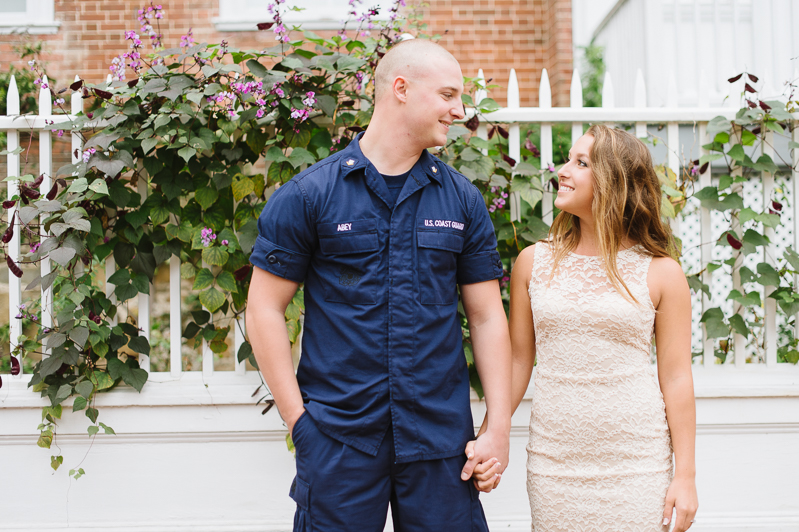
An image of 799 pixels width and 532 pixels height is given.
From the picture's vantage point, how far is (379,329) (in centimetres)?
157

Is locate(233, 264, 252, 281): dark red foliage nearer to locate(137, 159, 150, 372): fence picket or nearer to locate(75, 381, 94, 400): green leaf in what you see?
locate(137, 159, 150, 372): fence picket

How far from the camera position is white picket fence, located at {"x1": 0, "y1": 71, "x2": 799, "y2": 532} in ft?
7.89

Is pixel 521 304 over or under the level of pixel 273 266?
under

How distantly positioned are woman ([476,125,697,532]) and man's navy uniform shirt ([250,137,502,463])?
28 centimetres

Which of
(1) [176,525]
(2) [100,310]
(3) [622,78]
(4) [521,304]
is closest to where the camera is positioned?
(4) [521,304]

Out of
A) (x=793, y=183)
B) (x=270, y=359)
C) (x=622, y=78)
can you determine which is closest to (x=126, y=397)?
(x=270, y=359)

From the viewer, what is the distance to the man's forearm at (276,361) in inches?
61.9

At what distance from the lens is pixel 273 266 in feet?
5.16

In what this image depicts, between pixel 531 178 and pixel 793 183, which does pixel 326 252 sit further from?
pixel 793 183

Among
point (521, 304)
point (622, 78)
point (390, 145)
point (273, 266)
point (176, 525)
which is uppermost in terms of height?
point (622, 78)

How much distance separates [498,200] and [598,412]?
38.9 inches

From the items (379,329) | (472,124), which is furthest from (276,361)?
(472,124)

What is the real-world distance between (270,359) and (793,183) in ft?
8.02

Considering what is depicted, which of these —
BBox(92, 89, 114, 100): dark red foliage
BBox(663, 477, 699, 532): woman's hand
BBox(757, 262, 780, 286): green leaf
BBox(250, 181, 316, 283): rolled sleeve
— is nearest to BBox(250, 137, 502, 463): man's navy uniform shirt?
BBox(250, 181, 316, 283): rolled sleeve
